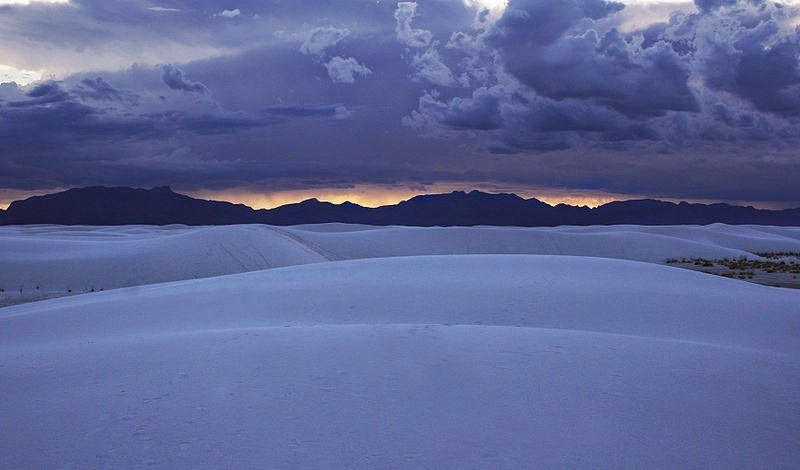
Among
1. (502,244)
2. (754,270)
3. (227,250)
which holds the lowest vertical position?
(754,270)

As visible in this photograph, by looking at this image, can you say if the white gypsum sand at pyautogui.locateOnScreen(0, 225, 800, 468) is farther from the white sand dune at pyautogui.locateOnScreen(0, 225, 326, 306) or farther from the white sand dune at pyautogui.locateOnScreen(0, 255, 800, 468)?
the white sand dune at pyautogui.locateOnScreen(0, 225, 326, 306)

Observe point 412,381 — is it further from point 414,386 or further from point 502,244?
point 502,244

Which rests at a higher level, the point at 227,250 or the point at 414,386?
the point at 414,386

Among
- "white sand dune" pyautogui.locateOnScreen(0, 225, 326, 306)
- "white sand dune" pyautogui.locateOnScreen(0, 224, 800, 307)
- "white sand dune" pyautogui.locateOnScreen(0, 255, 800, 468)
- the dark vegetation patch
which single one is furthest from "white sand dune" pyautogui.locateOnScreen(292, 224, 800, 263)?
"white sand dune" pyautogui.locateOnScreen(0, 255, 800, 468)

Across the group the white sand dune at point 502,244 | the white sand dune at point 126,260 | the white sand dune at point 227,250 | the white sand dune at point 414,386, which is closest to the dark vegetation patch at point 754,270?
the white sand dune at point 502,244

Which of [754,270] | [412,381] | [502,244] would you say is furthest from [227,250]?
[754,270]

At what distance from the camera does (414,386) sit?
3.83 metres

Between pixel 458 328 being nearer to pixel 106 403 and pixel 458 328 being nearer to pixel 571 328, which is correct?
pixel 571 328

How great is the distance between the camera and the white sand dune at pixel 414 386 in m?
2.99

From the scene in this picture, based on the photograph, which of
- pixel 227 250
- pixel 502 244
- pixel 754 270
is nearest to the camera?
pixel 227 250

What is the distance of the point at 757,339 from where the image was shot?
5.90m

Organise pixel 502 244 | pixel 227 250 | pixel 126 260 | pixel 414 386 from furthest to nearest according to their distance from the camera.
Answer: pixel 502 244 < pixel 227 250 < pixel 126 260 < pixel 414 386

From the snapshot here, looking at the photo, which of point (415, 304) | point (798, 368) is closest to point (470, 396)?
point (798, 368)

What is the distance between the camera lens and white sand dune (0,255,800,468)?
2986 millimetres
